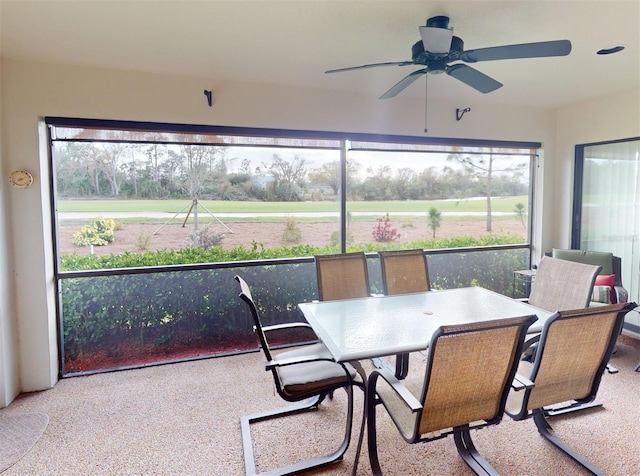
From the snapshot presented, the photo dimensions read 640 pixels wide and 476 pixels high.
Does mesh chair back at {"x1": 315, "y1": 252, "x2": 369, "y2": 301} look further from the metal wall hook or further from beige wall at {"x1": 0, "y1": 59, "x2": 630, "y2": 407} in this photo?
the metal wall hook

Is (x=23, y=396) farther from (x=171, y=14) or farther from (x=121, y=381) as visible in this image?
(x=171, y=14)

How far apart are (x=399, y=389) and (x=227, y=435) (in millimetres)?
1308

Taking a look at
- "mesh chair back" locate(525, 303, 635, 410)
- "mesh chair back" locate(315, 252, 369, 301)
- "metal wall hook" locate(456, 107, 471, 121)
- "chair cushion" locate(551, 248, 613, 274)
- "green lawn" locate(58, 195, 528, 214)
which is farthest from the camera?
"metal wall hook" locate(456, 107, 471, 121)

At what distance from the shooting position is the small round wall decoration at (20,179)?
2.75 m

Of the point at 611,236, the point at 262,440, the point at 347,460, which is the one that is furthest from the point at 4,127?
the point at 611,236

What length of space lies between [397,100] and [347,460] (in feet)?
10.9

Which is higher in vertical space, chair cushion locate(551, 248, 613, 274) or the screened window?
the screened window

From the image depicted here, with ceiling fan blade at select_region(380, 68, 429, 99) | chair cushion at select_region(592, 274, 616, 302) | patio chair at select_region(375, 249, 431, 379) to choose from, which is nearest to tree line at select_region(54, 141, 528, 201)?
patio chair at select_region(375, 249, 431, 379)

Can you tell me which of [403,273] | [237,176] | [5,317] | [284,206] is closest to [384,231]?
[403,273]

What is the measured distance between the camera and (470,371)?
1578mm

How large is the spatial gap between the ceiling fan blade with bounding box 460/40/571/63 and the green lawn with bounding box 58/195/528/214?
2.08m

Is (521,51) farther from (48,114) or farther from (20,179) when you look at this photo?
(20,179)

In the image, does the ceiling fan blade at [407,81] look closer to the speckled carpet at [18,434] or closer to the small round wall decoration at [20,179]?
the small round wall decoration at [20,179]

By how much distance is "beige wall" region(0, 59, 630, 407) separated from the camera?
2775 millimetres
